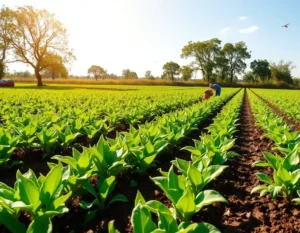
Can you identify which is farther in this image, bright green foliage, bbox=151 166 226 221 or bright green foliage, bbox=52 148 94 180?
bright green foliage, bbox=52 148 94 180

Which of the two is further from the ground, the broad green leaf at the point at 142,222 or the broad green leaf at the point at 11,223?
the broad green leaf at the point at 142,222

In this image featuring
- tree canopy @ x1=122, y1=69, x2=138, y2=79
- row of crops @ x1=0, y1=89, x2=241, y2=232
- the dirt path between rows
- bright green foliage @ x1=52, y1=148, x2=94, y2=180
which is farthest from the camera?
tree canopy @ x1=122, y1=69, x2=138, y2=79

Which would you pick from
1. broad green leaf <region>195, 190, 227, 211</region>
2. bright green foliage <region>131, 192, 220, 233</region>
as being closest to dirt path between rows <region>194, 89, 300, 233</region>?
broad green leaf <region>195, 190, 227, 211</region>

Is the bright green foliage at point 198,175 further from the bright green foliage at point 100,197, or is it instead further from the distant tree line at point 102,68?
the distant tree line at point 102,68

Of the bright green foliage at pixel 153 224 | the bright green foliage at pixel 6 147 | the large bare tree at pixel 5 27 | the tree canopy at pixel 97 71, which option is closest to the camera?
the bright green foliage at pixel 153 224

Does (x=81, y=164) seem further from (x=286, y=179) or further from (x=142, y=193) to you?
(x=286, y=179)

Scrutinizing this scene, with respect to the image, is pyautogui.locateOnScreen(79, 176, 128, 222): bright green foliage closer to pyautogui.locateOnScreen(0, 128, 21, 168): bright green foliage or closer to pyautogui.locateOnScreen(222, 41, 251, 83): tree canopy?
pyautogui.locateOnScreen(0, 128, 21, 168): bright green foliage

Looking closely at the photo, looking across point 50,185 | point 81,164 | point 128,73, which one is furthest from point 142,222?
point 128,73

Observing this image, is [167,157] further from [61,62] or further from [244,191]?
[61,62]

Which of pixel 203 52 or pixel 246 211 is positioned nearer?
pixel 246 211

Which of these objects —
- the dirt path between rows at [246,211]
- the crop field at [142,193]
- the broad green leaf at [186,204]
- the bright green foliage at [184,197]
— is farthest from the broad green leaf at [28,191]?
the dirt path between rows at [246,211]

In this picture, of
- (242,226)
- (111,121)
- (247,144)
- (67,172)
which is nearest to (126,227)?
(67,172)

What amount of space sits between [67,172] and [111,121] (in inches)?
214

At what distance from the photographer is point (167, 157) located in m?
5.66
